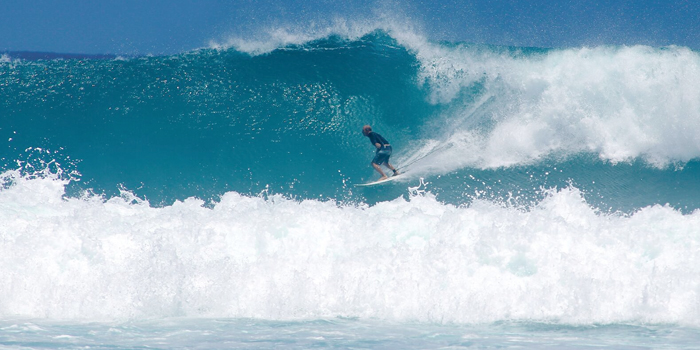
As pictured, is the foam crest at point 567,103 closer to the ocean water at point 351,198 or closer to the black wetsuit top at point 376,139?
the ocean water at point 351,198

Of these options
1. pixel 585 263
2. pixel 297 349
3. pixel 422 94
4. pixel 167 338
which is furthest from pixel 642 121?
pixel 167 338

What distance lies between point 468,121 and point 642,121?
9.85 feet

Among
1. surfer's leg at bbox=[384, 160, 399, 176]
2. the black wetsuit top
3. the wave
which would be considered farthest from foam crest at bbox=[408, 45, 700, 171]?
the black wetsuit top

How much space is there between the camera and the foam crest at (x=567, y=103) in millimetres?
9727

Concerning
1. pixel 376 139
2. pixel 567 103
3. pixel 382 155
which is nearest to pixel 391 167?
pixel 382 155

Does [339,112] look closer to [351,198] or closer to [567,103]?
[351,198]

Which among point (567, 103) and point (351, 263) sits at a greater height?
point (567, 103)

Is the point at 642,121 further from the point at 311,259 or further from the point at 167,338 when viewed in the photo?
the point at 167,338

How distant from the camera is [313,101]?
10.6 m

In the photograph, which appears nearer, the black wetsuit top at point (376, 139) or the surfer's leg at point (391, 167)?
the surfer's leg at point (391, 167)

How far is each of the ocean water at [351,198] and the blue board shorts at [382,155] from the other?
0.30 m

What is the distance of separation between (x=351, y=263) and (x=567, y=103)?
5977mm

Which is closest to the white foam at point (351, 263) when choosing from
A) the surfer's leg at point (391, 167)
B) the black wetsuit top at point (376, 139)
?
the surfer's leg at point (391, 167)

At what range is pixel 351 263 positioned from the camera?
604cm
